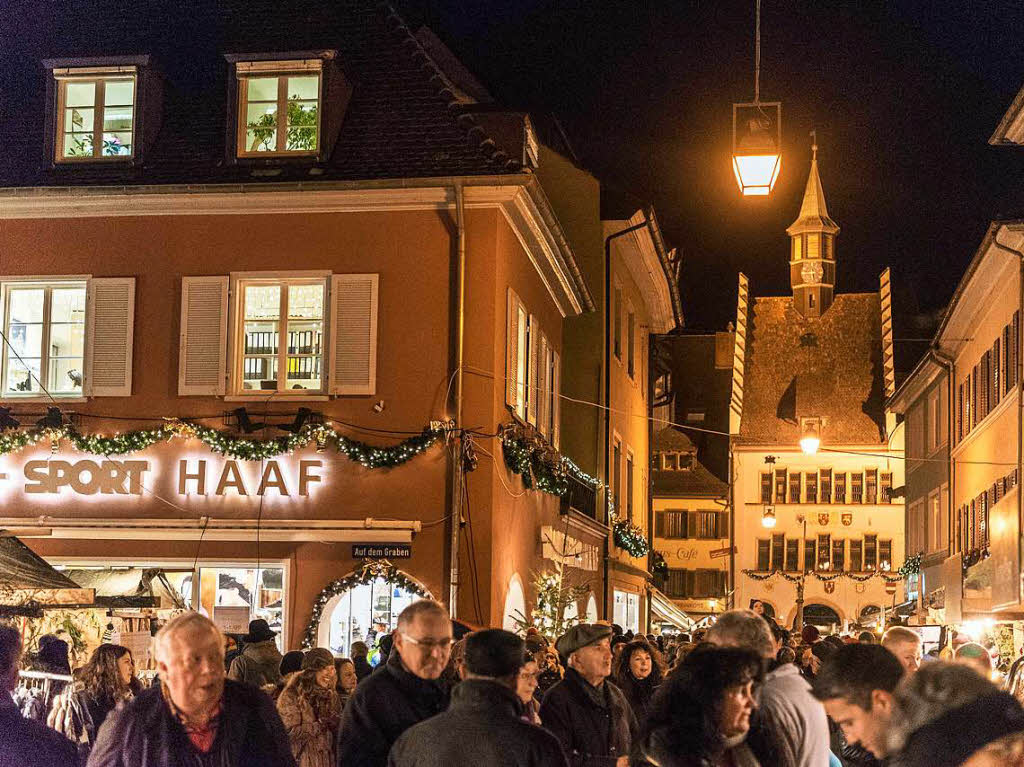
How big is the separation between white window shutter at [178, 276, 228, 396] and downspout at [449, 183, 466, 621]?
3.01 metres

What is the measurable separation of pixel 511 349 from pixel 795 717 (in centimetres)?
1531

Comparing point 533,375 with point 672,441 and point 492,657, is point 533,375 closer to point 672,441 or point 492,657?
point 492,657

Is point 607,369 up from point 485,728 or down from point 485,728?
up

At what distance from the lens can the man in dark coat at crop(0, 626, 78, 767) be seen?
5590 mm

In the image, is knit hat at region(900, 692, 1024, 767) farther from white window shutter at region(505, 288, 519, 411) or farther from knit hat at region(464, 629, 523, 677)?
white window shutter at region(505, 288, 519, 411)

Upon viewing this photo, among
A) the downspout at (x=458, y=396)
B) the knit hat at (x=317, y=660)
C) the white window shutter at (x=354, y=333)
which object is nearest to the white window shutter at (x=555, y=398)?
the downspout at (x=458, y=396)

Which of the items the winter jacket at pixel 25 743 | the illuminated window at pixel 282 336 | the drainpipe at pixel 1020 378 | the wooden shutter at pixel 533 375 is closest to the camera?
the winter jacket at pixel 25 743

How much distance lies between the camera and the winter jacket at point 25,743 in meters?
5.58

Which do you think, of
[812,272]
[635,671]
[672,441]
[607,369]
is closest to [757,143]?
[635,671]

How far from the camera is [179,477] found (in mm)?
19875

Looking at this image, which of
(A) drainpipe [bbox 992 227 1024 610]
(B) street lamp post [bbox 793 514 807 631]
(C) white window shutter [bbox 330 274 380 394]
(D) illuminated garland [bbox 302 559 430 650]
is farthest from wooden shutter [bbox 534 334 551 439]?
(B) street lamp post [bbox 793 514 807 631]

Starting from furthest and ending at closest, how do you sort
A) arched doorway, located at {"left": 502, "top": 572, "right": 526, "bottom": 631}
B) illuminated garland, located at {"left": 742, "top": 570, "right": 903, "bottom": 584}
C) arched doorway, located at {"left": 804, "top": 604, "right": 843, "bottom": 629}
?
arched doorway, located at {"left": 804, "top": 604, "right": 843, "bottom": 629} < illuminated garland, located at {"left": 742, "top": 570, "right": 903, "bottom": 584} < arched doorway, located at {"left": 502, "top": 572, "right": 526, "bottom": 631}

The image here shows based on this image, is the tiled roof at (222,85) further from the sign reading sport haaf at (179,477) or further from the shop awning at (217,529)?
the shop awning at (217,529)

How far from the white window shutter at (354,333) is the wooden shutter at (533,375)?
4.13 metres
